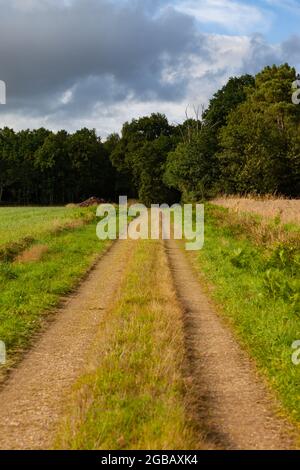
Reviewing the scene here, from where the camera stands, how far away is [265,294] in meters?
11.1

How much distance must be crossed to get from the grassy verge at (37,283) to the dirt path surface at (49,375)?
0.37 meters

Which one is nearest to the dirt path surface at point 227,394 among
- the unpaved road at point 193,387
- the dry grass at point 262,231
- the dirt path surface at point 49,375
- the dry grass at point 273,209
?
the unpaved road at point 193,387

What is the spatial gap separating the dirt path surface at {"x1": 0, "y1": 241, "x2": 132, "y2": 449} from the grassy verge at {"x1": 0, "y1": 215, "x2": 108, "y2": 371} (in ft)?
1.22

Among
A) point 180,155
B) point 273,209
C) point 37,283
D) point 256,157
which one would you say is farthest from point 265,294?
point 180,155

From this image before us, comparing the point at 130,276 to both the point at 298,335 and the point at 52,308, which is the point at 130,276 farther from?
the point at 298,335

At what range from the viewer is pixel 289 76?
230 ft

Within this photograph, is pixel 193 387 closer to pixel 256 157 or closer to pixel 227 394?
pixel 227 394

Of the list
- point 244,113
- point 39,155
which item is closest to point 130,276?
point 244,113

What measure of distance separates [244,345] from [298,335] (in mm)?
889

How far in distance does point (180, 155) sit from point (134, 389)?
51741mm

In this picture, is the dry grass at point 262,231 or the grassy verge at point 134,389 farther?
the dry grass at point 262,231

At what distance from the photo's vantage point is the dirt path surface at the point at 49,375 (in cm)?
572

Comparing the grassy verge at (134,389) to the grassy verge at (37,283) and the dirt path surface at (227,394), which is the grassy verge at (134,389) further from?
the grassy verge at (37,283)
